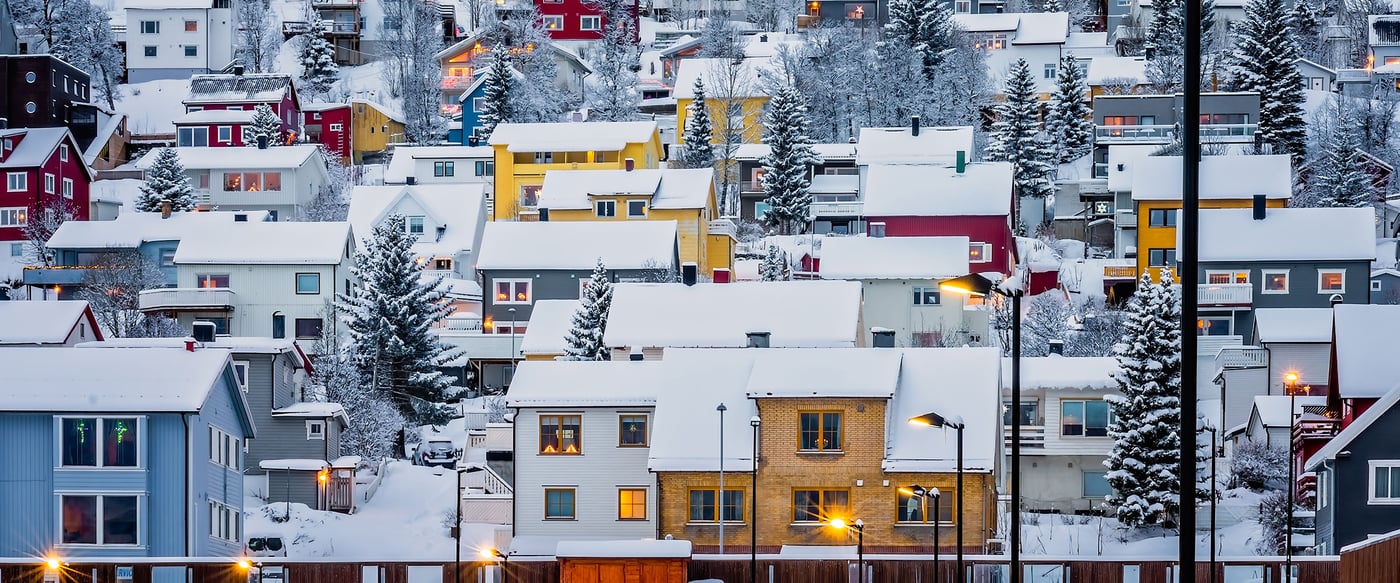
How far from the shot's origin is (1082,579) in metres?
37.0

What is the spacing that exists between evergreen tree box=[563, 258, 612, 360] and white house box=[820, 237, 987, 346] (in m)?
11.0

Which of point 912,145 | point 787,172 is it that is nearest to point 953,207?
point 912,145

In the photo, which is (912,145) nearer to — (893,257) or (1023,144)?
(1023,144)

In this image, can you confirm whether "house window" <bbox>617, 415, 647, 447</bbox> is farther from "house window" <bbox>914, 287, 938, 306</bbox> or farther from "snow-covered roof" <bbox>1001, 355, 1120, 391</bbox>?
"house window" <bbox>914, 287, 938, 306</bbox>

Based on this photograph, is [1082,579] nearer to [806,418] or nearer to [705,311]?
[806,418]

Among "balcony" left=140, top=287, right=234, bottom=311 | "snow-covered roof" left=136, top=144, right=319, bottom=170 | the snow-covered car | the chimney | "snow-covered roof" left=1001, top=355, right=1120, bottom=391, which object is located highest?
"snow-covered roof" left=136, top=144, right=319, bottom=170

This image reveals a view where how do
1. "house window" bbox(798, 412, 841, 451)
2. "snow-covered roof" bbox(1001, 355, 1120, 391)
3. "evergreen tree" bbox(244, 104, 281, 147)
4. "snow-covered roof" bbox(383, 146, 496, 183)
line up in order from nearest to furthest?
"house window" bbox(798, 412, 841, 451), "snow-covered roof" bbox(1001, 355, 1120, 391), "snow-covered roof" bbox(383, 146, 496, 183), "evergreen tree" bbox(244, 104, 281, 147)

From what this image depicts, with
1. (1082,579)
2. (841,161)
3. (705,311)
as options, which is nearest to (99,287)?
(705,311)

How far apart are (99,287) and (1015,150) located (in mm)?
43620

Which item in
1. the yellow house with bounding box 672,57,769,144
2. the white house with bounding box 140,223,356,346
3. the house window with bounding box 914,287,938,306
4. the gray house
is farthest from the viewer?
the yellow house with bounding box 672,57,769,144

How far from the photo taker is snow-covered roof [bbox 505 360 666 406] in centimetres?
5044

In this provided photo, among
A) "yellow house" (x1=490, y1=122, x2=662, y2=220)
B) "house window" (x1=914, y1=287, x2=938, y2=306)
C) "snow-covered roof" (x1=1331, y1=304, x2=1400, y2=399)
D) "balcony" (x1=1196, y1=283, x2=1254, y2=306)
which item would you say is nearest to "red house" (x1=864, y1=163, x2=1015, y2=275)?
"house window" (x1=914, y1=287, x2=938, y2=306)

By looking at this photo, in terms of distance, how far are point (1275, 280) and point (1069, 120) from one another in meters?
34.4

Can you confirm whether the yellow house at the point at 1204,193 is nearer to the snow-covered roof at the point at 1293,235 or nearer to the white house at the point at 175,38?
the snow-covered roof at the point at 1293,235
